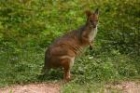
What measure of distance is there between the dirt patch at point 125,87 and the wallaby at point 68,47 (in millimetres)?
789

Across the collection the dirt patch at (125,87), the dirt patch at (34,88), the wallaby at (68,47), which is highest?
the wallaby at (68,47)

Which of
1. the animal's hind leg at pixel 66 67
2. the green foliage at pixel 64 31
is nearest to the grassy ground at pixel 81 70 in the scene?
the green foliage at pixel 64 31

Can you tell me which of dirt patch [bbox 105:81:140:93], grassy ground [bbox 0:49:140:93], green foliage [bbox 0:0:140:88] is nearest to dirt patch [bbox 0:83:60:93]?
grassy ground [bbox 0:49:140:93]

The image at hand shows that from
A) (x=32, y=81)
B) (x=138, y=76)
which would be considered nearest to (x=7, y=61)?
(x=32, y=81)

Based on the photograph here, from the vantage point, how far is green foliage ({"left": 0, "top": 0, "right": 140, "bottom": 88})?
8719 millimetres

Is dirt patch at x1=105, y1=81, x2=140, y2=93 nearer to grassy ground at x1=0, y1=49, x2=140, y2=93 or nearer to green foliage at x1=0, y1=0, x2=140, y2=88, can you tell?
grassy ground at x1=0, y1=49, x2=140, y2=93

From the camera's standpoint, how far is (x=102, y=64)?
8.98m

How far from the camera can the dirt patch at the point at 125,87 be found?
25.6ft

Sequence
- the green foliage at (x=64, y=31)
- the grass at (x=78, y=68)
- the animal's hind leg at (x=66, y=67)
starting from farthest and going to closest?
the green foliage at (x=64, y=31), the grass at (x=78, y=68), the animal's hind leg at (x=66, y=67)

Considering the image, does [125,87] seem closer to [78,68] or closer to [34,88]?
[78,68]

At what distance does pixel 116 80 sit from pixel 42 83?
4.05 feet

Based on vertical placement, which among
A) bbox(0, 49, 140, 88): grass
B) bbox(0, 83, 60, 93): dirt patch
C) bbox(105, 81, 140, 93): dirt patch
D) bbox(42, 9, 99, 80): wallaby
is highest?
bbox(42, 9, 99, 80): wallaby

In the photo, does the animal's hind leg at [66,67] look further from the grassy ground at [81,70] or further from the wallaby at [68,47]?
the grassy ground at [81,70]

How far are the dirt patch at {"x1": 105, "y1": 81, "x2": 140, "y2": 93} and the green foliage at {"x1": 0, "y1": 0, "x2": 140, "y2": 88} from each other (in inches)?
13.0
